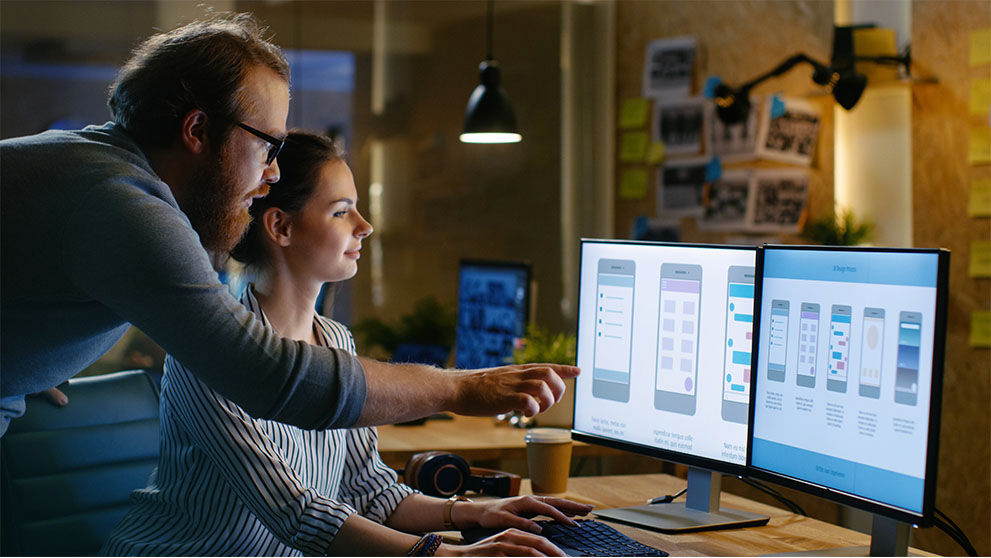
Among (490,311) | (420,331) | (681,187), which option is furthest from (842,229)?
(420,331)

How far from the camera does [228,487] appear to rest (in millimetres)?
1581

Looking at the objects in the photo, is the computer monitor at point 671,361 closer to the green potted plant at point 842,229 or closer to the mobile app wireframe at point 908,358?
the mobile app wireframe at point 908,358

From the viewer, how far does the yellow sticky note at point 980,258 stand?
9.19ft

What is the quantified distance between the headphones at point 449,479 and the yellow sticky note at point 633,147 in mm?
2393

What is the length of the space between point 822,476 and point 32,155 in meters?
1.15

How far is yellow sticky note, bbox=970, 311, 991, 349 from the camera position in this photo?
280cm

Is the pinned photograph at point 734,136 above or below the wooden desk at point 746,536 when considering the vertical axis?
above

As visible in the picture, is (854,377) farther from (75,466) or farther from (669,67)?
(669,67)

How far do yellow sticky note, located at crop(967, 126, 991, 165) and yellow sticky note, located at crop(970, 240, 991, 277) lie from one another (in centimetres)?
23

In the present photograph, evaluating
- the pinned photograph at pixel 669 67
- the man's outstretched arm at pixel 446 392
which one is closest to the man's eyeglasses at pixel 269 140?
the man's outstretched arm at pixel 446 392

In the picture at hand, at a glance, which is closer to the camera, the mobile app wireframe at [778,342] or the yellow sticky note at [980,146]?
the mobile app wireframe at [778,342]

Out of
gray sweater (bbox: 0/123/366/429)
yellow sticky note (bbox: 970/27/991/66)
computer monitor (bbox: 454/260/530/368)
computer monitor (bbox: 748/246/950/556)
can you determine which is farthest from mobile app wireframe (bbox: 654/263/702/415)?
yellow sticky note (bbox: 970/27/991/66)

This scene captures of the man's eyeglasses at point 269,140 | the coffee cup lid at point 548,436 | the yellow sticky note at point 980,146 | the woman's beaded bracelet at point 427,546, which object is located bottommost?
the woman's beaded bracelet at point 427,546

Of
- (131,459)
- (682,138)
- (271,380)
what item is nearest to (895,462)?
(271,380)
